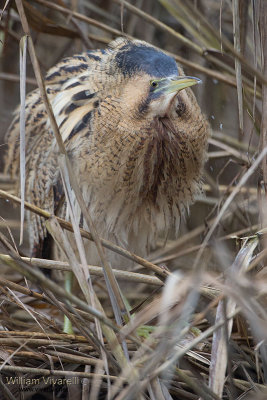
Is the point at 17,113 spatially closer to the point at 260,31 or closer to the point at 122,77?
the point at 122,77

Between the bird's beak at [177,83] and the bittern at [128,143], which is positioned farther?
the bittern at [128,143]

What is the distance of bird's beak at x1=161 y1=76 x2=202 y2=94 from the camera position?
5.62 feet

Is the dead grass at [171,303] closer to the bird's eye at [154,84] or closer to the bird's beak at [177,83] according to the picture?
the bird's beak at [177,83]

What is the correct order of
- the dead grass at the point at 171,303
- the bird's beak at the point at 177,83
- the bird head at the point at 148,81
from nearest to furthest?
the dead grass at the point at 171,303, the bird's beak at the point at 177,83, the bird head at the point at 148,81

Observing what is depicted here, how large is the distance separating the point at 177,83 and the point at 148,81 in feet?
0.47

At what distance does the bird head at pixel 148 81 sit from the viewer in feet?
6.14

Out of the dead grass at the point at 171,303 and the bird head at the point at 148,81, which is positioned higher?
the bird head at the point at 148,81

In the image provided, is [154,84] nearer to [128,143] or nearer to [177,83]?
[177,83]

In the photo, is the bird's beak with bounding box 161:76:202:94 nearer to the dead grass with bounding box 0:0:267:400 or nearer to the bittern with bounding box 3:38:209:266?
the bittern with bounding box 3:38:209:266

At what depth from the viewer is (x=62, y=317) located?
259cm

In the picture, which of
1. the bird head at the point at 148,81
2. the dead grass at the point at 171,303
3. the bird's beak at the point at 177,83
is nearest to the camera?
the dead grass at the point at 171,303

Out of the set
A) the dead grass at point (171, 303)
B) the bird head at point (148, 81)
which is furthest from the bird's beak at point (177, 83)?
the dead grass at point (171, 303)

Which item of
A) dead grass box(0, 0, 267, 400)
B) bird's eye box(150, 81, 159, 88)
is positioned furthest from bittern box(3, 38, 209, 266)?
dead grass box(0, 0, 267, 400)

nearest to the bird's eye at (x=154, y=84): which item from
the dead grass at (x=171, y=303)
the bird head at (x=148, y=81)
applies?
the bird head at (x=148, y=81)
